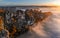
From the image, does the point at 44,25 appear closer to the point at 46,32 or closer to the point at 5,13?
the point at 46,32

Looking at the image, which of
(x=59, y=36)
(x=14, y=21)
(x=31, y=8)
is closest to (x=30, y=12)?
(x=31, y=8)

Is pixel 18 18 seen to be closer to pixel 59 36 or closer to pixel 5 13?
pixel 5 13

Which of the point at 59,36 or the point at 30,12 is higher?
the point at 30,12

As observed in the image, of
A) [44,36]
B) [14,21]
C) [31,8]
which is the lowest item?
[44,36]

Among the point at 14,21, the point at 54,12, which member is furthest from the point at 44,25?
the point at 14,21

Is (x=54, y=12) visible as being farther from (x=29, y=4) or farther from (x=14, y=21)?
(x=14, y=21)

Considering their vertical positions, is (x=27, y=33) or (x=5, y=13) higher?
(x=5, y=13)

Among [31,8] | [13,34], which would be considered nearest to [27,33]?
[13,34]
